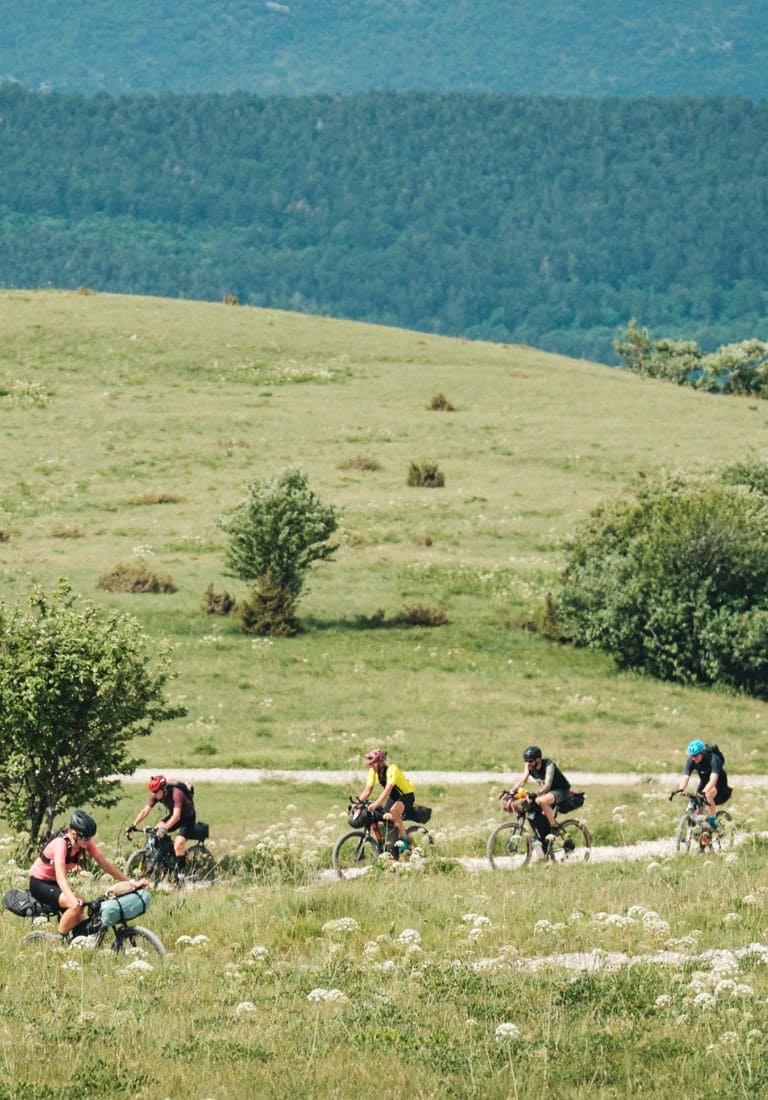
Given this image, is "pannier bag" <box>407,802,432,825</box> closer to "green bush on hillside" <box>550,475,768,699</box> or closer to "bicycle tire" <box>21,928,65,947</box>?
"bicycle tire" <box>21,928,65,947</box>

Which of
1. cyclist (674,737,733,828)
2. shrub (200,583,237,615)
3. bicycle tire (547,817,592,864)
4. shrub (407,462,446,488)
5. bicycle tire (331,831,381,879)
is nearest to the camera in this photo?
bicycle tire (331,831,381,879)

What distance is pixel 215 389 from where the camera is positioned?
8588cm

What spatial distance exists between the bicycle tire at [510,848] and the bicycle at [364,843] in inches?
36.4

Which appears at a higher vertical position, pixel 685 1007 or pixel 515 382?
pixel 515 382

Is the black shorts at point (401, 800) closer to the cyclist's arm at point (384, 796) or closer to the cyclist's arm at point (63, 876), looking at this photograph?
the cyclist's arm at point (384, 796)

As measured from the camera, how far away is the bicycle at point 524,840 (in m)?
23.1

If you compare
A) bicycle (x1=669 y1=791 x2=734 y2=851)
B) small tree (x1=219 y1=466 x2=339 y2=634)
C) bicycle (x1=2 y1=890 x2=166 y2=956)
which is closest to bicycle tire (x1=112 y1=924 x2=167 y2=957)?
bicycle (x1=2 y1=890 x2=166 y2=956)

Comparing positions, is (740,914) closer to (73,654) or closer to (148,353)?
(73,654)

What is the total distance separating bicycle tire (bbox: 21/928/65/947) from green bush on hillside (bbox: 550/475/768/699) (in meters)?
33.0

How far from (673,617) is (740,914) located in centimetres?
3126

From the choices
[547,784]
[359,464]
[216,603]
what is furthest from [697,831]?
[359,464]

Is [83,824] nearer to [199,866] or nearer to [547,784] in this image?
[199,866]

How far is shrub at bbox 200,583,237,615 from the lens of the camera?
167ft

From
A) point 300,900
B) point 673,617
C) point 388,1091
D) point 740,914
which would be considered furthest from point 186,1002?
point 673,617
